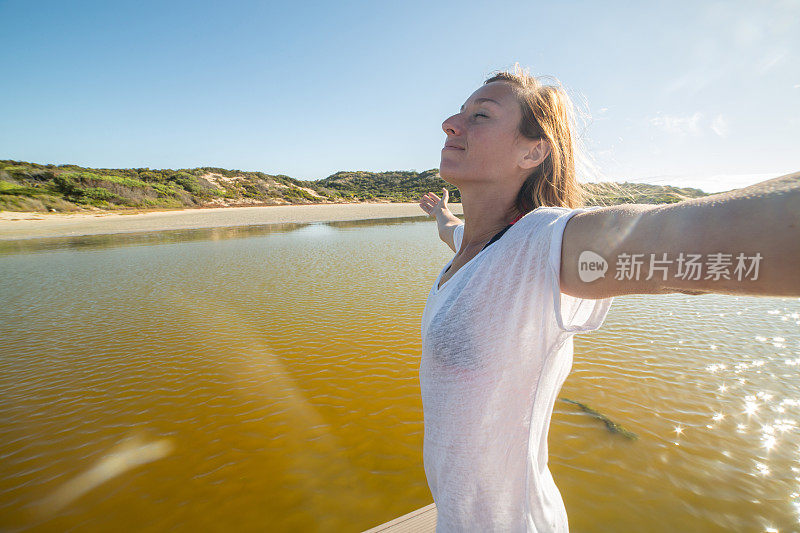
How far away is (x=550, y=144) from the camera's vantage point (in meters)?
1.26

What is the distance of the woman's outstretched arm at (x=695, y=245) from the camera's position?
56 centimetres

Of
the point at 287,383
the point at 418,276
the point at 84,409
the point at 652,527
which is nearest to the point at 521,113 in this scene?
the point at 652,527

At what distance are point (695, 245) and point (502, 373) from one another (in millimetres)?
562

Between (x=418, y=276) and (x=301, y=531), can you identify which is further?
(x=418, y=276)

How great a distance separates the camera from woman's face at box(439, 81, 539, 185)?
50.8 inches

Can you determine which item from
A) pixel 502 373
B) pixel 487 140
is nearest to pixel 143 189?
pixel 487 140

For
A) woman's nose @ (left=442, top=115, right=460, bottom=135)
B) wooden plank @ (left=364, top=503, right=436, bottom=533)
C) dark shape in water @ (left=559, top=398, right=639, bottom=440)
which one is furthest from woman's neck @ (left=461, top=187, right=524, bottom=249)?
dark shape in water @ (left=559, top=398, right=639, bottom=440)

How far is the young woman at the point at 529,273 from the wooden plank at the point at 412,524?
A: 1.61m

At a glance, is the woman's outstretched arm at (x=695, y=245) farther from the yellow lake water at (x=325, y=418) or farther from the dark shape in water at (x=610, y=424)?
the dark shape in water at (x=610, y=424)

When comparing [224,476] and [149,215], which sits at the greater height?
[149,215]

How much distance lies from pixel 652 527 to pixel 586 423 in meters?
1.18

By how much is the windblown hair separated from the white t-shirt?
1.26ft

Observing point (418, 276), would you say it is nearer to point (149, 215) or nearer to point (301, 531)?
point (301, 531)

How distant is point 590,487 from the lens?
3020 mm
